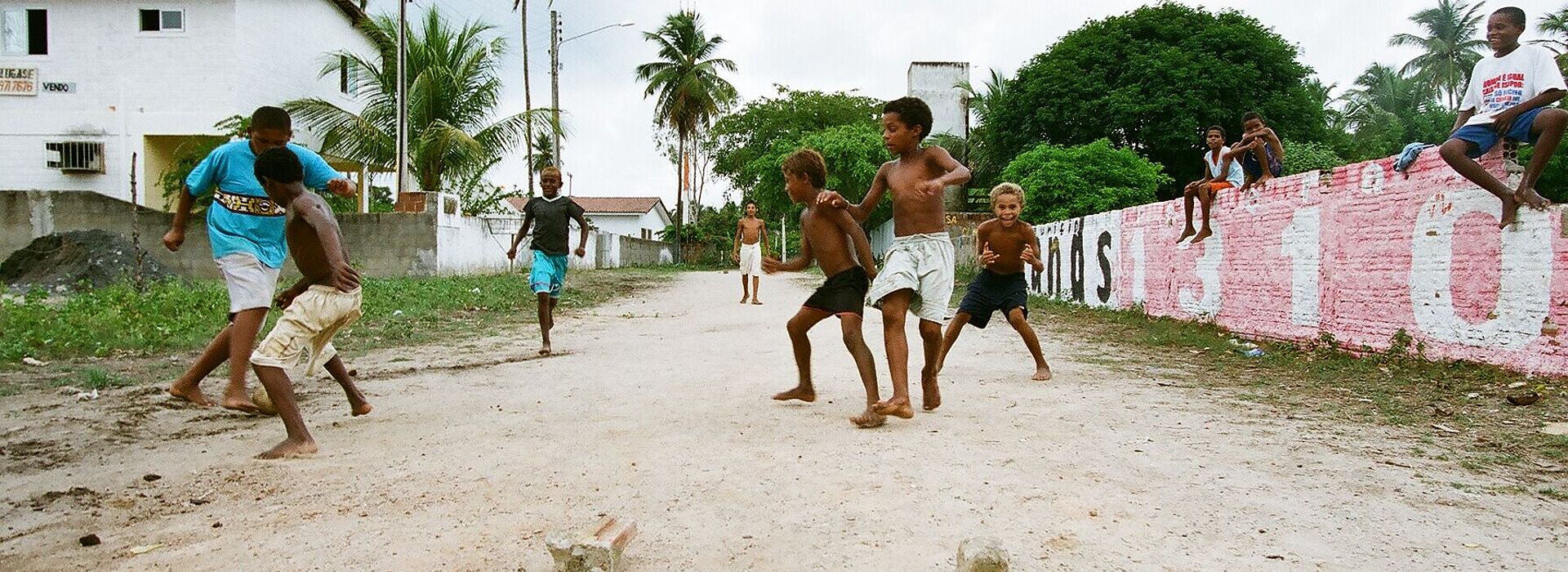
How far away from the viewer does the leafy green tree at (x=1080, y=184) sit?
19.2 metres

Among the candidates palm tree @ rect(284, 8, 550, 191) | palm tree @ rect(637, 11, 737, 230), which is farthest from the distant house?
palm tree @ rect(284, 8, 550, 191)

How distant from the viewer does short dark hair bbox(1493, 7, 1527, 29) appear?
5.71 meters

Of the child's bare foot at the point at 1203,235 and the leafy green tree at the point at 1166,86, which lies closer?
the child's bare foot at the point at 1203,235

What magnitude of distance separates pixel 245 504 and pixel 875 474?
206cm

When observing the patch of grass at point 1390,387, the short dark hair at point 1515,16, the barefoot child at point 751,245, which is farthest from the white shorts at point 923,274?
the barefoot child at point 751,245

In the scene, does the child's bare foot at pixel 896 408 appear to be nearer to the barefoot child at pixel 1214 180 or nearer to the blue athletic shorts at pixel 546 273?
the blue athletic shorts at pixel 546 273

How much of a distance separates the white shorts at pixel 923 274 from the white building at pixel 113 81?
19.2 metres

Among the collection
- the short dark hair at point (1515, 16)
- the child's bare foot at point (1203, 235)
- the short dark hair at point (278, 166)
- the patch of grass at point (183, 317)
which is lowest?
the patch of grass at point (183, 317)

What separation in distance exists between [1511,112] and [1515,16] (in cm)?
57

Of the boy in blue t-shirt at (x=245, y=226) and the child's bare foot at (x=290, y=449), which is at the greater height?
the boy in blue t-shirt at (x=245, y=226)

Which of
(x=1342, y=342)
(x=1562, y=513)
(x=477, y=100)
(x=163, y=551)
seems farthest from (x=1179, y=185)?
(x=163, y=551)

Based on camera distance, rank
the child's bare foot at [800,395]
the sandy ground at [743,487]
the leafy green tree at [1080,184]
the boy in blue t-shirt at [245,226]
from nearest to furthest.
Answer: the sandy ground at [743,487], the boy in blue t-shirt at [245,226], the child's bare foot at [800,395], the leafy green tree at [1080,184]

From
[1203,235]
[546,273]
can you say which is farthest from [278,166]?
[1203,235]

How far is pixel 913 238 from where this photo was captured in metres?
4.79
